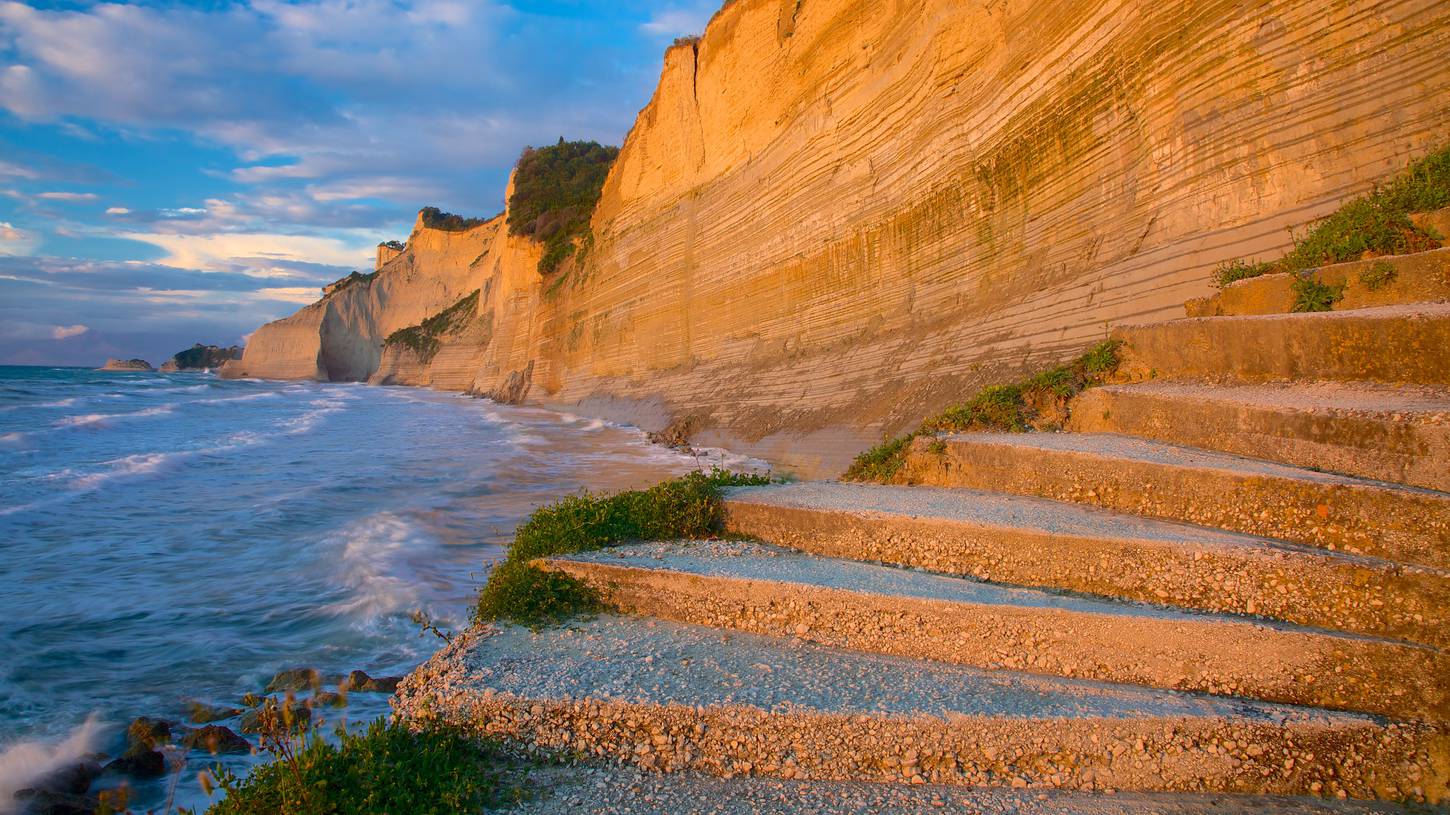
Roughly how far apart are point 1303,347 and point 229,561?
8.87 meters

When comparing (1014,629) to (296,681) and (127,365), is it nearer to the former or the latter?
(296,681)

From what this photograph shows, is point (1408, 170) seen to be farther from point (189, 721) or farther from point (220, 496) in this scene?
point (220, 496)

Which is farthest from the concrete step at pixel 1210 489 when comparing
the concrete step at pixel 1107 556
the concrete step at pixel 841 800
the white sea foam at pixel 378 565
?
the white sea foam at pixel 378 565

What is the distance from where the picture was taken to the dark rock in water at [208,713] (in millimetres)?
4277

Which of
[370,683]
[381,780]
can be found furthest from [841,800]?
[370,683]

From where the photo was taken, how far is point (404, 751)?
8.76ft

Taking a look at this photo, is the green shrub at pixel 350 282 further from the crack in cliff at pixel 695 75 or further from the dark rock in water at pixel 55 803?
the dark rock in water at pixel 55 803

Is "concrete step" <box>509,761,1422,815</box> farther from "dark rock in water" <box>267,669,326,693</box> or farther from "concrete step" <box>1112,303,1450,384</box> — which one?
"dark rock in water" <box>267,669,326,693</box>

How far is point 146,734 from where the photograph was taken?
4031 mm

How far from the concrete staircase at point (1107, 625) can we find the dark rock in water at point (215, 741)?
1453 mm

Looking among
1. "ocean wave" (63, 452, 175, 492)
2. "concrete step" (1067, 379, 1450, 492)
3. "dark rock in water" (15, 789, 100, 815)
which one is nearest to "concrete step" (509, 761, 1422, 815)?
"concrete step" (1067, 379, 1450, 492)

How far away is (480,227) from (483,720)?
62.1 meters

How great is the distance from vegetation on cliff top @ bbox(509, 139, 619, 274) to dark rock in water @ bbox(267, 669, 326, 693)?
86.2ft

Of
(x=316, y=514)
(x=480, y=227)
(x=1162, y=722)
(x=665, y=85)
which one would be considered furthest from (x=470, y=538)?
(x=480, y=227)
